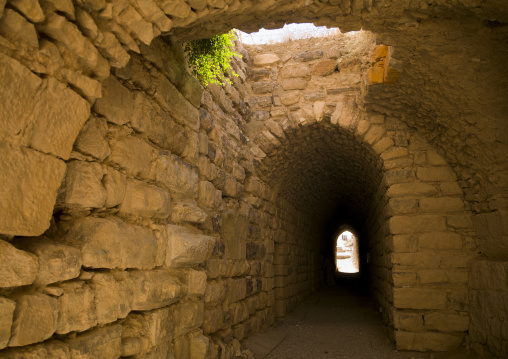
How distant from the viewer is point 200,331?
10.0 feet

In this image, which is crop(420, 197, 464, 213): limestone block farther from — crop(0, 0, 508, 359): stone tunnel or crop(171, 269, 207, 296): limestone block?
crop(171, 269, 207, 296): limestone block

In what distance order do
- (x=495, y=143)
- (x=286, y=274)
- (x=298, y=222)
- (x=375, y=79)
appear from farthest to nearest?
(x=298, y=222) → (x=286, y=274) → (x=375, y=79) → (x=495, y=143)

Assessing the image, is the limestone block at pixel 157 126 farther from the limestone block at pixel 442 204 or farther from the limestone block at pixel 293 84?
the limestone block at pixel 442 204

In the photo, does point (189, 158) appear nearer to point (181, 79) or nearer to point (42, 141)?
point (181, 79)

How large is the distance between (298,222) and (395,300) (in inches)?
132

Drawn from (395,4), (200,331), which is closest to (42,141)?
(200,331)

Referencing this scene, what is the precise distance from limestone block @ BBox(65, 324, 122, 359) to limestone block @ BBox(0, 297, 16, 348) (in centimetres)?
38

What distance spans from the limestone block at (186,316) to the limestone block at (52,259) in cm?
107

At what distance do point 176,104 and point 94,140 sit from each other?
1.04 m

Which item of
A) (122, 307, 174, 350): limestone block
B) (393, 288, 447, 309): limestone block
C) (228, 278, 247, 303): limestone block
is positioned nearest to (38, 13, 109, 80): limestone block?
(122, 307, 174, 350): limestone block

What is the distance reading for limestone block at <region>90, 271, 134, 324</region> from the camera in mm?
1923

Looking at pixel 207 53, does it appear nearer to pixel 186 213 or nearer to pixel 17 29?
pixel 186 213

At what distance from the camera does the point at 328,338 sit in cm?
534

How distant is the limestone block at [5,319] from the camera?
135 centimetres
